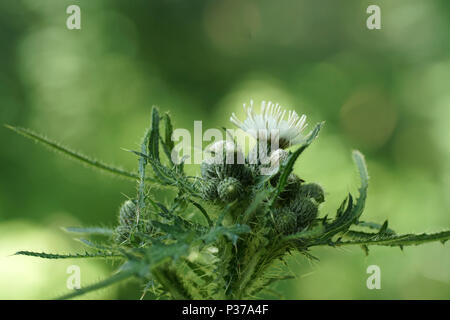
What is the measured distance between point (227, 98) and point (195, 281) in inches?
215

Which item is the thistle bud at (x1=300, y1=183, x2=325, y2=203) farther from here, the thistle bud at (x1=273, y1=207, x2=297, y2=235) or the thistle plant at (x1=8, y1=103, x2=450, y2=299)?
the thistle bud at (x1=273, y1=207, x2=297, y2=235)

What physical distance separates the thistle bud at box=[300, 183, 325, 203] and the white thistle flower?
0.77 ft

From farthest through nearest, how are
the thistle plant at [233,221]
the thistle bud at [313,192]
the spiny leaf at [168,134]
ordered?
1. the spiny leaf at [168,134]
2. the thistle bud at [313,192]
3. the thistle plant at [233,221]

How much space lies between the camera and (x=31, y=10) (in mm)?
6473

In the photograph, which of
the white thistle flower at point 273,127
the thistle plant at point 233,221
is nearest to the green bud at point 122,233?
the thistle plant at point 233,221

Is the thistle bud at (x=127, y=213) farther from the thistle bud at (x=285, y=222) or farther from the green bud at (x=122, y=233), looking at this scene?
the thistle bud at (x=285, y=222)

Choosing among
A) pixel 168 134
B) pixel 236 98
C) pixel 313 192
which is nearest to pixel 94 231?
pixel 168 134

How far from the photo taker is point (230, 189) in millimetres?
1472

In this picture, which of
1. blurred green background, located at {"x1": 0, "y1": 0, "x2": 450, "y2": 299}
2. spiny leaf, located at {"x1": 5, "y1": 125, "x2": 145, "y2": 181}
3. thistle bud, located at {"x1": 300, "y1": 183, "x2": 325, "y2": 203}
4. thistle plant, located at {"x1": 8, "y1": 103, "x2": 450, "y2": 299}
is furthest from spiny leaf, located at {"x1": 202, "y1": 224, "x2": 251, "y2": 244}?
blurred green background, located at {"x1": 0, "y1": 0, "x2": 450, "y2": 299}

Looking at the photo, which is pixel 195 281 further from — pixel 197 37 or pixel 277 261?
pixel 197 37

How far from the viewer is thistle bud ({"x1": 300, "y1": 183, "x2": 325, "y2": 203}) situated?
159cm

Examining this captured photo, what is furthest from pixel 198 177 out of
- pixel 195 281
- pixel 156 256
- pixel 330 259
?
pixel 330 259

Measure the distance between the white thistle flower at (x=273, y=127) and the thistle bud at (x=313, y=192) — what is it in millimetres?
235

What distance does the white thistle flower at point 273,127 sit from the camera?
1.75 metres
